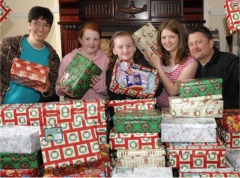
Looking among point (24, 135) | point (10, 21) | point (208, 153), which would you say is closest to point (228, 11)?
point (208, 153)

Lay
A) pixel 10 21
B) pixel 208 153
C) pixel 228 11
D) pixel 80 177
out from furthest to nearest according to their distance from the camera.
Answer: pixel 10 21
pixel 228 11
pixel 208 153
pixel 80 177

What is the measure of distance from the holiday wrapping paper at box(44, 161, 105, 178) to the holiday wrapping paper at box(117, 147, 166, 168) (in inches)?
4.4

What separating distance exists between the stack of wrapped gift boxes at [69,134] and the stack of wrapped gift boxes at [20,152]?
0.20 ft

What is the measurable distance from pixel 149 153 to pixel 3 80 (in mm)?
1085

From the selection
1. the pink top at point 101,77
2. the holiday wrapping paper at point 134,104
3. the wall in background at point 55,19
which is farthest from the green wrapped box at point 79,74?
the wall in background at point 55,19

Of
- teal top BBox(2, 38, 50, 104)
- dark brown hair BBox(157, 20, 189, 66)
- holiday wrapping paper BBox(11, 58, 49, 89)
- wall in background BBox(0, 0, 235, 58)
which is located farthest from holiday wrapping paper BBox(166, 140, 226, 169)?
wall in background BBox(0, 0, 235, 58)

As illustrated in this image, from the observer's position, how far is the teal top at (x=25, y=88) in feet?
6.44

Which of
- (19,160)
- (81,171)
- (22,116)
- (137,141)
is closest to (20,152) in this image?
(19,160)

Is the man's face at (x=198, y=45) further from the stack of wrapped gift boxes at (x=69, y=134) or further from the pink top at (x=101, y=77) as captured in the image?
the stack of wrapped gift boxes at (x=69, y=134)

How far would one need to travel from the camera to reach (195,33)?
1.93 meters

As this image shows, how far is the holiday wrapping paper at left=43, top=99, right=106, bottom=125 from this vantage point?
151 centimetres

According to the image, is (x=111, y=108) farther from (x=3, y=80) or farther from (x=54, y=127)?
(x=3, y=80)

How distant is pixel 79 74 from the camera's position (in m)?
1.77

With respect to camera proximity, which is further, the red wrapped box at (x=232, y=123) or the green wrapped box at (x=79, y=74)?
the green wrapped box at (x=79, y=74)
